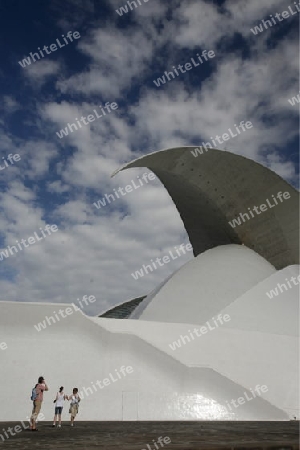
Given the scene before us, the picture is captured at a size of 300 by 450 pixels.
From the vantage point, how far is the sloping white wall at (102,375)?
8.38 metres

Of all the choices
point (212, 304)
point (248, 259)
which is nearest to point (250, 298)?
point (212, 304)

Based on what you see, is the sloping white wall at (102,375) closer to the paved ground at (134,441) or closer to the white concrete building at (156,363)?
the white concrete building at (156,363)

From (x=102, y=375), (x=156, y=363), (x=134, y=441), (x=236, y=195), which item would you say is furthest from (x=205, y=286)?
(x=134, y=441)

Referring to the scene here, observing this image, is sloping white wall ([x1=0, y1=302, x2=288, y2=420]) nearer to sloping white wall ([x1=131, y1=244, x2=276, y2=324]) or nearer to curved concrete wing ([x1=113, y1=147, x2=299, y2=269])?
sloping white wall ([x1=131, y1=244, x2=276, y2=324])

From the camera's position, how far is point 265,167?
597 inches

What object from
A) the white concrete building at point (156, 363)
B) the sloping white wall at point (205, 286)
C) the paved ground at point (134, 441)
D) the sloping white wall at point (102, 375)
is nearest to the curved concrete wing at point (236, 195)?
the sloping white wall at point (205, 286)

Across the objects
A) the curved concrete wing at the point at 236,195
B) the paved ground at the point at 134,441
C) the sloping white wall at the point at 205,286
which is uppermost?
the curved concrete wing at the point at 236,195

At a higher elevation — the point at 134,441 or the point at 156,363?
the point at 156,363

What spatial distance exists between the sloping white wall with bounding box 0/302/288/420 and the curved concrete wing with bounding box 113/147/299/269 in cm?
676

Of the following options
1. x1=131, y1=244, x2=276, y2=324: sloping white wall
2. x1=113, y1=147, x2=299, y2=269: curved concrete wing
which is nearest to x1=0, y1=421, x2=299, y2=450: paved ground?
x1=131, y1=244, x2=276, y2=324: sloping white wall

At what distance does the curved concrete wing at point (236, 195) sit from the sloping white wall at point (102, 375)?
6765mm

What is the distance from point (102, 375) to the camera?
8.94 metres

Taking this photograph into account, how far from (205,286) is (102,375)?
644cm

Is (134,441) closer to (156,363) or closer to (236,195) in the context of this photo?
(156,363)
